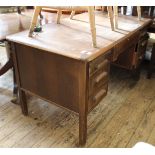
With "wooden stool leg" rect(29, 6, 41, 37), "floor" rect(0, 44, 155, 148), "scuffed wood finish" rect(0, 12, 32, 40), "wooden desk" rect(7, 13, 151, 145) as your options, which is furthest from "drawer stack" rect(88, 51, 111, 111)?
"scuffed wood finish" rect(0, 12, 32, 40)

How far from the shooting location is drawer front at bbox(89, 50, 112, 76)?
48.4 inches

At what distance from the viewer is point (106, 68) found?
1417 mm

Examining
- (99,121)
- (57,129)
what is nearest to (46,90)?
(57,129)

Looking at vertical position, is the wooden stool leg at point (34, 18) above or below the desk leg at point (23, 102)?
above

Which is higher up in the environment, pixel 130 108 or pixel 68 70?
pixel 68 70

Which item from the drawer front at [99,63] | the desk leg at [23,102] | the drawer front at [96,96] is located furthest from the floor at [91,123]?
the drawer front at [99,63]

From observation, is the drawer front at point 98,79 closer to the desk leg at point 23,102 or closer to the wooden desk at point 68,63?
the wooden desk at point 68,63

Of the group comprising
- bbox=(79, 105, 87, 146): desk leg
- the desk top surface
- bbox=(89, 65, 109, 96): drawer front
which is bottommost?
bbox=(79, 105, 87, 146): desk leg

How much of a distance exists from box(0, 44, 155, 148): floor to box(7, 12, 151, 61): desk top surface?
2.09 ft

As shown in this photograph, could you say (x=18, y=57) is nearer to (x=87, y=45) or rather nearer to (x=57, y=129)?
(x=87, y=45)

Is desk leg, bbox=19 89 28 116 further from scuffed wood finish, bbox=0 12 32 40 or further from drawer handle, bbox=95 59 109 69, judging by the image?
drawer handle, bbox=95 59 109 69

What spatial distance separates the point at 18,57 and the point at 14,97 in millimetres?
612

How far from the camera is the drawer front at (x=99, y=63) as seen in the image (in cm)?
123
